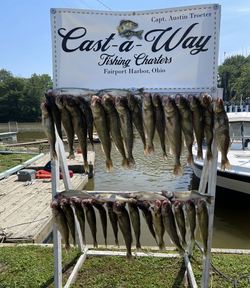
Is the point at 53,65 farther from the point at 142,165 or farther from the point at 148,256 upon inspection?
the point at 142,165

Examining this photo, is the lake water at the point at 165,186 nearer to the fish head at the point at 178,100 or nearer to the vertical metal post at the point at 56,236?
the fish head at the point at 178,100

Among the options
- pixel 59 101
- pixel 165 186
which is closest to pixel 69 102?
pixel 59 101

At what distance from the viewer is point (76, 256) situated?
4.04m

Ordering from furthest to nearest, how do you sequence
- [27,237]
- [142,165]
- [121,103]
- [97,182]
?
[142,165] < [97,182] < [27,237] < [121,103]

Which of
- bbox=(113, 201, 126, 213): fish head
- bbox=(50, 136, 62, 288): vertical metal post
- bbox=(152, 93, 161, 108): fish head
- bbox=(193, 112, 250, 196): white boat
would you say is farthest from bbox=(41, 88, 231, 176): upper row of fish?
bbox=(193, 112, 250, 196): white boat

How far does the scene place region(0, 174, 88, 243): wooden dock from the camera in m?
4.99

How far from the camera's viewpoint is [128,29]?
258cm

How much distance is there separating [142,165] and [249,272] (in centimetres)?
1025

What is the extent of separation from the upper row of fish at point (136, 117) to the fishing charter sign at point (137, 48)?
0.30 meters

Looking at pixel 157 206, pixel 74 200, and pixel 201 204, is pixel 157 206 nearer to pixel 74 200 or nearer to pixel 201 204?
pixel 201 204

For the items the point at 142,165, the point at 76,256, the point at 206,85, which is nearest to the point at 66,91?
the point at 206,85

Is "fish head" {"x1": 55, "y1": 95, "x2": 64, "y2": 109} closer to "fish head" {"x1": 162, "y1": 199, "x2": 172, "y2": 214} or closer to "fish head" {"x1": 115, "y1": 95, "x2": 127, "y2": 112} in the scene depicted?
"fish head" {"x1": 115, "y1": 95, "x2": 127, "y2": 112}

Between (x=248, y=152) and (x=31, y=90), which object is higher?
(x=31, y=90)

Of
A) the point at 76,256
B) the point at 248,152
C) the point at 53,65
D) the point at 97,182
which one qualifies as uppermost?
the point at 53,65
